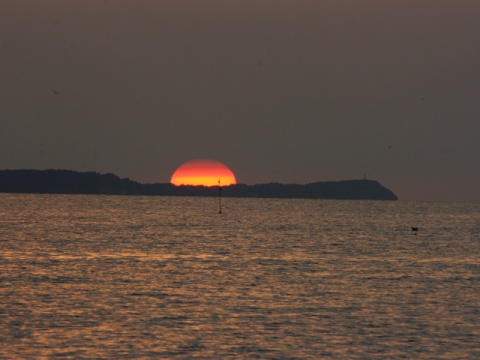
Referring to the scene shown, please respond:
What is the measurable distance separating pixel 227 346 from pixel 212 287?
23046 millimetres

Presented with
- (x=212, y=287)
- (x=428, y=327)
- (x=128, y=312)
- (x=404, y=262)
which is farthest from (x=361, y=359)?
(x=404, y=262)

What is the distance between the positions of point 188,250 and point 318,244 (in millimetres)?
24482

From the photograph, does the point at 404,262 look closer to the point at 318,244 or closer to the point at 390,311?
the point at 318,244

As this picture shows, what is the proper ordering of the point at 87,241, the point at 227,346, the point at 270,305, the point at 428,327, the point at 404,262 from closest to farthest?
the point at 227,346
the point at 428,327
the point at 270,305
the point at 404,262
the point at 87,241

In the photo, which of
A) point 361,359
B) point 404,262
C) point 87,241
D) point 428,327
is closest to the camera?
point 361,359

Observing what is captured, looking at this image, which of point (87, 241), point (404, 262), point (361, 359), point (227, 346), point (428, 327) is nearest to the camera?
point (361, 359)

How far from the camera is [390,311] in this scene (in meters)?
51.6

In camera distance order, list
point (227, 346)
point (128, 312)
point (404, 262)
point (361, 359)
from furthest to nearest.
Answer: point (404, 262), point (128, 312), point (227, 346), point (361, 359)

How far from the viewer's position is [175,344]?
131ft

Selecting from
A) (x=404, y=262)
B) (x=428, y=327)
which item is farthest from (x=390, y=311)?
(x=404, y=262)

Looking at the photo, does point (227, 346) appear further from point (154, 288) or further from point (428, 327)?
point (154, 288)

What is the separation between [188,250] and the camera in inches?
4104

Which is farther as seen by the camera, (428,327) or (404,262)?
(404,262)

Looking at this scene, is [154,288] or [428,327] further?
[154,288]
